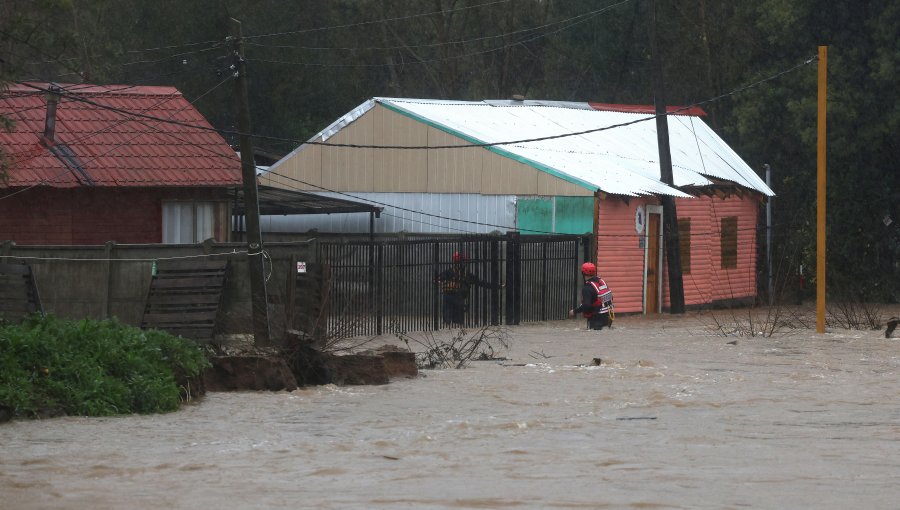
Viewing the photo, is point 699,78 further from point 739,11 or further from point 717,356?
point 717,356

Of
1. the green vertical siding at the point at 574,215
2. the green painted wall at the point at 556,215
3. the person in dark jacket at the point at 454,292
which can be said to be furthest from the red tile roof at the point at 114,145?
the green vertical siding at the point at 574,215

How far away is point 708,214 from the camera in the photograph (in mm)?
34719

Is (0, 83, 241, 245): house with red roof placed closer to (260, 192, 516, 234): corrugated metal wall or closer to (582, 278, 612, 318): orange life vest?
(260, 192, 516, 234): corrugated metal wall

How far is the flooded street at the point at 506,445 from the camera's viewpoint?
10.0 metres

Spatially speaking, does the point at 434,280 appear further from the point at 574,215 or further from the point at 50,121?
the point at 50,121

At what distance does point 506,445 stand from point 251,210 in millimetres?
8305

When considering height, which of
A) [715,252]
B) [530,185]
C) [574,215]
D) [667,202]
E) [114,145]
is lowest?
[715,252]

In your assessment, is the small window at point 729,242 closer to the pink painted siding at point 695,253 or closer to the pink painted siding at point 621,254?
the pink painted siding at point 695,253

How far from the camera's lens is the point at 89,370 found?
46.0 ft

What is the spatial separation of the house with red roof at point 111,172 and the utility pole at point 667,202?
9990mm

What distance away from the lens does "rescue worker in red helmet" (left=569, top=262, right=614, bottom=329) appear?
963 inches

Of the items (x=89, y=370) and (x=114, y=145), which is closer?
(x=89, y=370)

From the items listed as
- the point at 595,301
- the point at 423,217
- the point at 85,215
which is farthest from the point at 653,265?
the point at 85,215

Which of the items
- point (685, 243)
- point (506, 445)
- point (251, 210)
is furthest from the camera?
point (685, 243)
